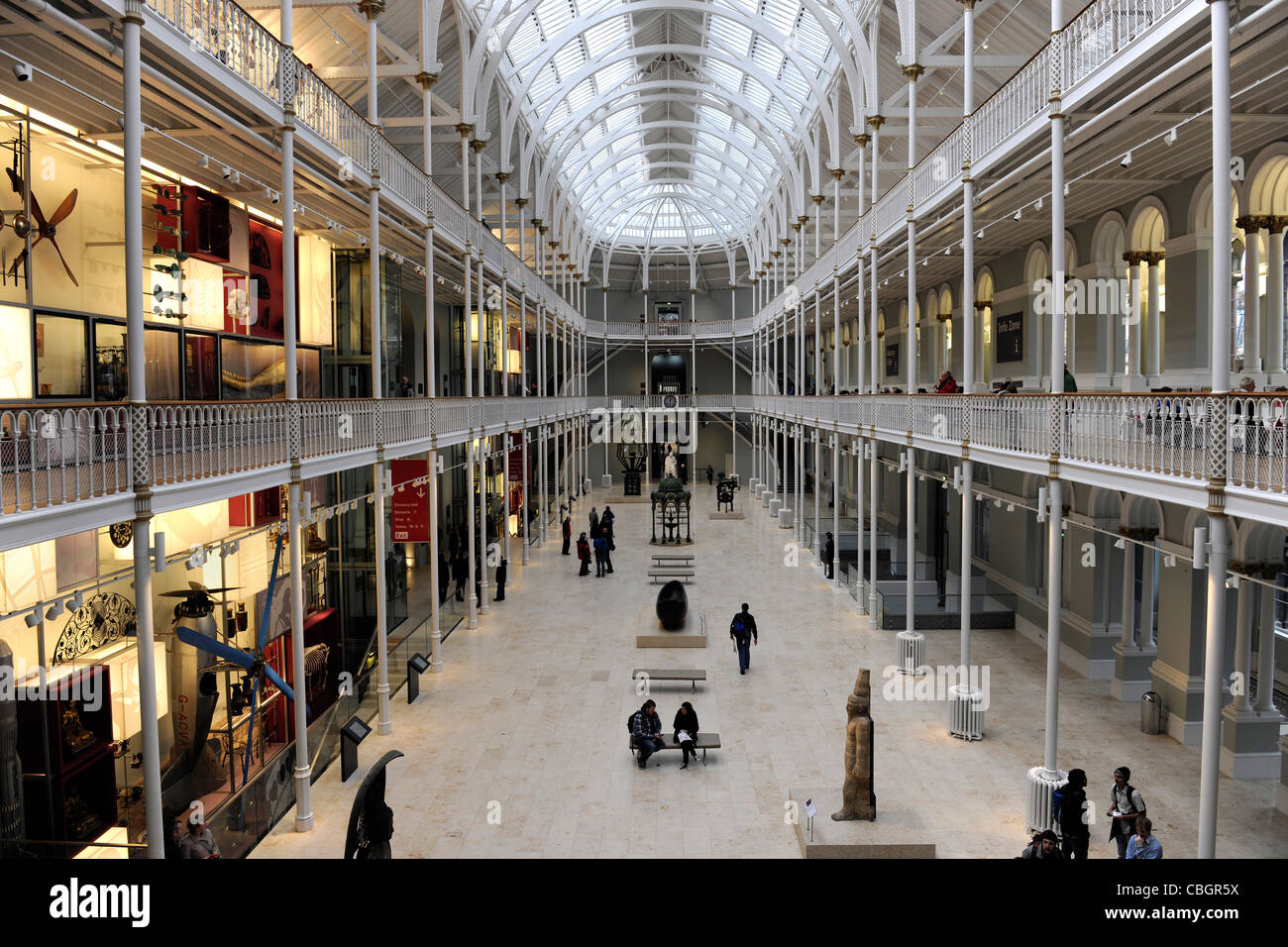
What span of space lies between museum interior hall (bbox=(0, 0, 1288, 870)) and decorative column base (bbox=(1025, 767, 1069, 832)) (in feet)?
0.12

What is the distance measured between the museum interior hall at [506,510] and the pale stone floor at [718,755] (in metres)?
0.09

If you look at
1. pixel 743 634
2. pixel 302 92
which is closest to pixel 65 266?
pixel 302 92

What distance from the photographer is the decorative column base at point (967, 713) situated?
13.4 meters

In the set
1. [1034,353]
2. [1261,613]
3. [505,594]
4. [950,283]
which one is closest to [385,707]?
[505,594]

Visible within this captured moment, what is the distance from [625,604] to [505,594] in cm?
347

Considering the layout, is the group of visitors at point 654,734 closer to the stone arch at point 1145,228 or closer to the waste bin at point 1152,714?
the waste bin at point 1152,714

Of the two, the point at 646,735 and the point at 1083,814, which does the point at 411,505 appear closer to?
the point at 646,735

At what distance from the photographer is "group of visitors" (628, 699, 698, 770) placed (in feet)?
40.4

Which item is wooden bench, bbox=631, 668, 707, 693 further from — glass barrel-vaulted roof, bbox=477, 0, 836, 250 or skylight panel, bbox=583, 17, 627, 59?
skylight panel, bbox=583, 17, 627, 59

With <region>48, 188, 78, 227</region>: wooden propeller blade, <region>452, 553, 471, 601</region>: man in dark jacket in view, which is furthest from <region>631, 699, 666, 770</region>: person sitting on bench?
<region>452, 553, 471, 601</region>: man in dark jacket

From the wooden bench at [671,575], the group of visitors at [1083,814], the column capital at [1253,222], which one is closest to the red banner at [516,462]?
the wooden bench at [671,575]

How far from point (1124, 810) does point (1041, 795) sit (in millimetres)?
1140

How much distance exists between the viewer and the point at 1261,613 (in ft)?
42.0

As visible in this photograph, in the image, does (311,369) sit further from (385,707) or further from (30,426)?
(30,426)
